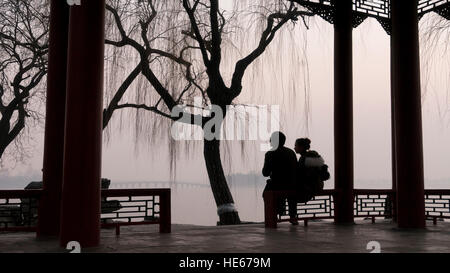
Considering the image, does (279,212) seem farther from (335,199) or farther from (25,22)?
(25,22)

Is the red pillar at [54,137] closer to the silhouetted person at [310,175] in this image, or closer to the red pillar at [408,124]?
the silhouetted person at [310,175]

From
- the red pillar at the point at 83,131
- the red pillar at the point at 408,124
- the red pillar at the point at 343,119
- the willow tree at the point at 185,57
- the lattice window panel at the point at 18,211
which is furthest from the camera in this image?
the willow tree at the point at 185,57

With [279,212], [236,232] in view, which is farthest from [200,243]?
[279,212]

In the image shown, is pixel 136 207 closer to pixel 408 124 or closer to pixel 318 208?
pixel 318 208

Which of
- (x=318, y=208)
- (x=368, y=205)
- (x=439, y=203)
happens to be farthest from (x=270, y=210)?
(x=439, y=203)

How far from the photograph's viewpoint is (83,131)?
3.96 meters

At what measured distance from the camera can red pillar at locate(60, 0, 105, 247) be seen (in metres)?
3.95

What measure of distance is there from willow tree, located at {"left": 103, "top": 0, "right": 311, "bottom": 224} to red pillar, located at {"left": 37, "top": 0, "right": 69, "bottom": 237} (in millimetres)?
3465

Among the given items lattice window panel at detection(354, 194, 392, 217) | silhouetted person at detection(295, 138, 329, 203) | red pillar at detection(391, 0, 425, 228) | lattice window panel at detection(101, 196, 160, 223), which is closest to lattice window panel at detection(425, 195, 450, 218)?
lattice window panel at detection(354, 194, 392, 217)

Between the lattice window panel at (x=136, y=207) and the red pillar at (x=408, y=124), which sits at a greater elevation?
the red pillar at (x=408, y=124)

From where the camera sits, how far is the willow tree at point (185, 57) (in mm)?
8828

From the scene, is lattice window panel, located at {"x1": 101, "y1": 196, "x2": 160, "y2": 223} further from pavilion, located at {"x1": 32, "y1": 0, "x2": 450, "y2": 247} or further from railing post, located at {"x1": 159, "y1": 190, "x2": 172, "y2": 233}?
pavilion, located at {"x1": 32, "y1": 0, "x2": 450, "y2": 247}

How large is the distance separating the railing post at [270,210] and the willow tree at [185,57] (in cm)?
319

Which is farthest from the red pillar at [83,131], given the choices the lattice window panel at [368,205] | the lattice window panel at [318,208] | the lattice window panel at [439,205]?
the lattice window panel at [439,205]
